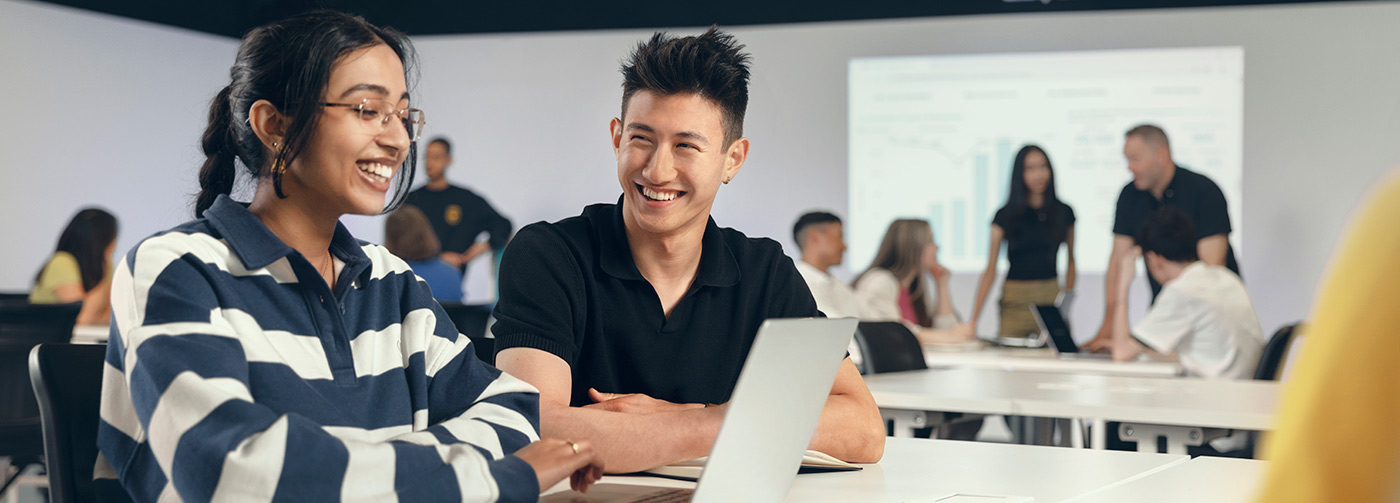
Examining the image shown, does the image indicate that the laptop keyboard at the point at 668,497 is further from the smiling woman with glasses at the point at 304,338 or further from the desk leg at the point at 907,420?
the desk leg at the point at 907,420

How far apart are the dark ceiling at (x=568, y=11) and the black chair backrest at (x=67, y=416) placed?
6485 mm

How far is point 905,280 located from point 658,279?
449cm

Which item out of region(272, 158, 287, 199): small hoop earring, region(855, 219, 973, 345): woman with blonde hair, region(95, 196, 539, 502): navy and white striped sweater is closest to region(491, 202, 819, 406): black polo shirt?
region(95, 196, 539, 502): navy and white striped sweater

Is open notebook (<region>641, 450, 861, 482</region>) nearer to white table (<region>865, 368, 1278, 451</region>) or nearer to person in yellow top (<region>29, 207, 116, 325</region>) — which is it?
white table (<region>865, 368, 1278, 451</region>)

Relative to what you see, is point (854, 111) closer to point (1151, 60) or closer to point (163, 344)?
point (1151, 60)

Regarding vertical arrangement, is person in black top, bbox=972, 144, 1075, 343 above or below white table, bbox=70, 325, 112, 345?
above

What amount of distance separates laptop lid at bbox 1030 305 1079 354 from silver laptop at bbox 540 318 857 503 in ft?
13.1

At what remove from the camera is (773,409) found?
1112 mm

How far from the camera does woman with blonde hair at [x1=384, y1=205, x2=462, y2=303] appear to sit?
19.0 ft

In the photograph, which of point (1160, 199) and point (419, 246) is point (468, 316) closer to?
point (419, 246)

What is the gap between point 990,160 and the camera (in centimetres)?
740

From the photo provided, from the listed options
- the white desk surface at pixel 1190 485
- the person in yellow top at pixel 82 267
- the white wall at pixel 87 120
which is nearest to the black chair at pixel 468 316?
the person in yellow top at pixel 82 267

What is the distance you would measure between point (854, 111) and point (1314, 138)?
2692 mm

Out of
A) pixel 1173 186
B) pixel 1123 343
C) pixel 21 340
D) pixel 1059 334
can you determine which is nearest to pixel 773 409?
pixel 21 340
